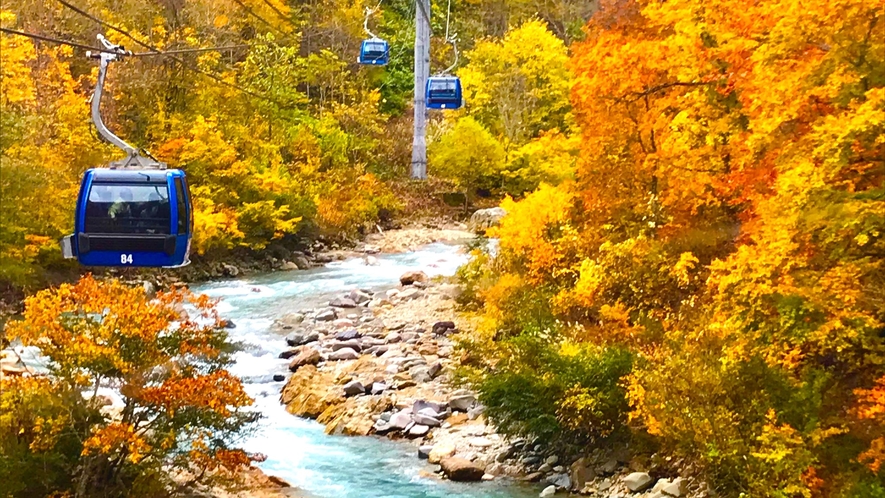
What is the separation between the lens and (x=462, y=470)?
10414 millimetres

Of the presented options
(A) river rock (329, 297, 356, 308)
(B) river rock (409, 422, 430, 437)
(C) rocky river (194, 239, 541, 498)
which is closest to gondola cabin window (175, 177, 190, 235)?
(C) rocky river (194, 239, 541, 498)

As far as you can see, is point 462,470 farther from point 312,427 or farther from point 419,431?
point 312,427

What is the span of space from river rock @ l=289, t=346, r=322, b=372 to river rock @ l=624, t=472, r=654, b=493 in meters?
7.57

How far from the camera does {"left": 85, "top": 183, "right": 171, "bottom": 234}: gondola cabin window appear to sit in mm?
8188

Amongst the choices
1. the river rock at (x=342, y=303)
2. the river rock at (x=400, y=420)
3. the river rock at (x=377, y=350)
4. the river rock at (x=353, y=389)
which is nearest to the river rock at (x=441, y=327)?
the river rock at (x=377, y=350)

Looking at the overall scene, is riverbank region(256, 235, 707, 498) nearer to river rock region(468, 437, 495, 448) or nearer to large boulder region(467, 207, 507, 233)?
river rock region(468, 437, 495, 448)

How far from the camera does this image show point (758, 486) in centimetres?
804

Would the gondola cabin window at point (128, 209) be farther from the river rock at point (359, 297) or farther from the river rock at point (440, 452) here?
the river rock at point (359, 297)

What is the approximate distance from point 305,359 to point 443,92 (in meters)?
8.98

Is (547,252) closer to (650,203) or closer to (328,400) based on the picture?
(650,203)

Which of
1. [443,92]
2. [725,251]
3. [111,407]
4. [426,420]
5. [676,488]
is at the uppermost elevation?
[443,92]

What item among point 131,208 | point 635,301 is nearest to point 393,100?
point 635,301

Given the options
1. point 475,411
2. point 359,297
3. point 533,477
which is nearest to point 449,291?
point 359,297

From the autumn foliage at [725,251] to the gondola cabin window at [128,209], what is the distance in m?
5.14
